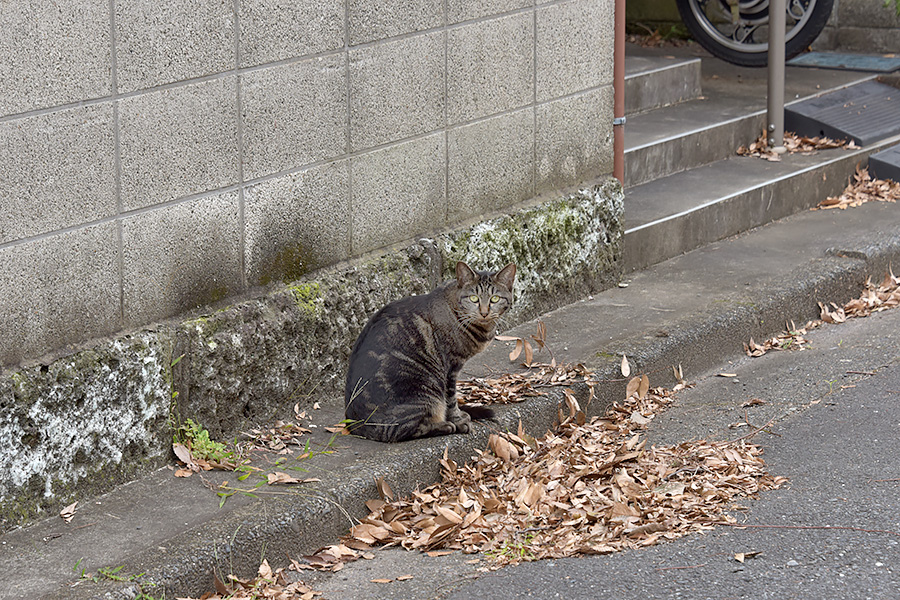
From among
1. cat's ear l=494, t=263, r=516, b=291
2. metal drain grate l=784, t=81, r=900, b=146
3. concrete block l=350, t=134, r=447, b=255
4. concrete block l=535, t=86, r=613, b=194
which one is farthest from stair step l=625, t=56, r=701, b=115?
cat's ear l=494, t=263, r=516, b=291

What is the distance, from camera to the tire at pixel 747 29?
9727mm

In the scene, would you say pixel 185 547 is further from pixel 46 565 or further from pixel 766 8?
pixel 766 8

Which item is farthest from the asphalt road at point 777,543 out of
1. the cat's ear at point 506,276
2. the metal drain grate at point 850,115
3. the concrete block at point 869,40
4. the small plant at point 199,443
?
the concrete block at point 869,40

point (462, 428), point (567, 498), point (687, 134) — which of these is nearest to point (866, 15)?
point (687, 134)

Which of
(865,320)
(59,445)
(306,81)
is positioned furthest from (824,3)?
(59,445)

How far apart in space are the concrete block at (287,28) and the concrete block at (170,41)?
0.29 feet

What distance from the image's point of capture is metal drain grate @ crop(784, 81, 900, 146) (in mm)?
9180

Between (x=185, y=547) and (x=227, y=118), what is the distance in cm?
175

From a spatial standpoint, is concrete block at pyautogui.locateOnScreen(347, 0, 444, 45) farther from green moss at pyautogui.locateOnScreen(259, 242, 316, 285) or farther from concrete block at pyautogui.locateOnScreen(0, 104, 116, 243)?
concrete block at pyautogui.locateOnScreen(0, 104, 116, 243)

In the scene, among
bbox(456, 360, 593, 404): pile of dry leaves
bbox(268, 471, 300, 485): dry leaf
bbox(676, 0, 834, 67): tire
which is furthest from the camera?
bbox(676, 0, 834, 67): tire

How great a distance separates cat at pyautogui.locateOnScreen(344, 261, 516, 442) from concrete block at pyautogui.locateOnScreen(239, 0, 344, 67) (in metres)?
1.13

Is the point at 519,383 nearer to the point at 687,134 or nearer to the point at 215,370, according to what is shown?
the point at 215,370

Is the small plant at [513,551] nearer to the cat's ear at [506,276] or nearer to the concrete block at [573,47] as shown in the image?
the cat's ear at [506,276]

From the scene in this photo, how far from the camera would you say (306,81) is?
4.99 metres
